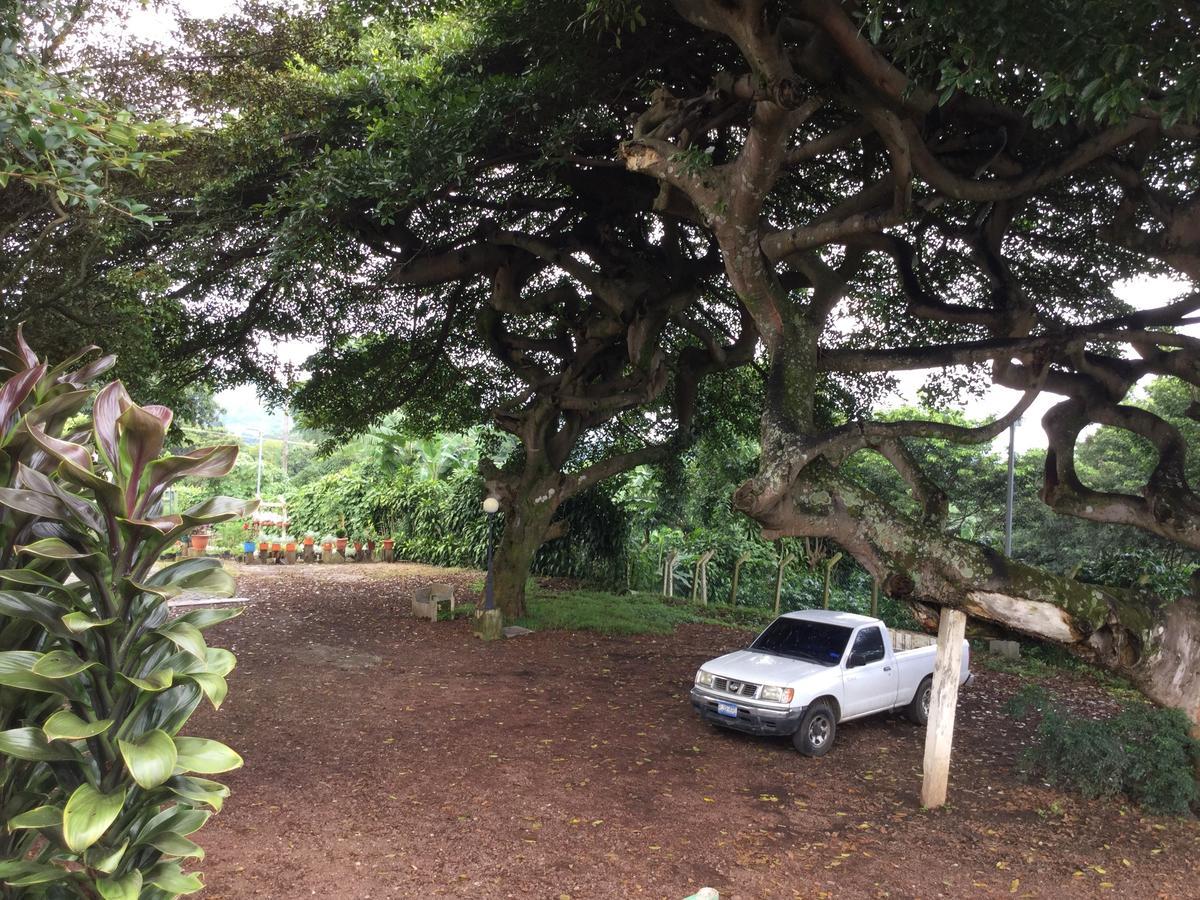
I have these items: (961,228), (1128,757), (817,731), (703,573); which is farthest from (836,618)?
(703,573)

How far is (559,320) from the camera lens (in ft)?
48.5

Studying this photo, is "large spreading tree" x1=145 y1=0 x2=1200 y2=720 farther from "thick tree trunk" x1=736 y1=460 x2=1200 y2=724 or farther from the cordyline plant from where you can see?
the cordyline plant

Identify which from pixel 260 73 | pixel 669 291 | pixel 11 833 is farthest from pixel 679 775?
pixel 260 73

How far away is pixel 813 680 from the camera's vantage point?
835cm

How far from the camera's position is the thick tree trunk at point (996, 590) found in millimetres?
6770

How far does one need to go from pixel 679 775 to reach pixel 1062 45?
21.6 feet

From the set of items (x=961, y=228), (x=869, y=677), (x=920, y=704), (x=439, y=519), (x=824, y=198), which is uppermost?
(x=824, y=198)

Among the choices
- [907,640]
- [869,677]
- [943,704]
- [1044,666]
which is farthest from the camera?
[1044,666]

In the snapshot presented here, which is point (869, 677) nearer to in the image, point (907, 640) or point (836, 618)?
point (836, 618)

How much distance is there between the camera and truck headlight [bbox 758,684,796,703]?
8.09 meters

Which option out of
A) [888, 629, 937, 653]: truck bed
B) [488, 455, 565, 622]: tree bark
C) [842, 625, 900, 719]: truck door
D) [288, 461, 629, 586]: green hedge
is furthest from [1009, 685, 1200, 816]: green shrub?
[288, 461, 629, 586]: green hedge

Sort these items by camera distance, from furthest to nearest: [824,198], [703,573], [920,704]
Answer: [703,573] → [824,198] → [920,704]

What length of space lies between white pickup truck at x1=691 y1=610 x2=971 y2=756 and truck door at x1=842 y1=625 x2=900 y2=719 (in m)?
0.01

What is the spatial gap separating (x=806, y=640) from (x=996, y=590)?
2856 mm
